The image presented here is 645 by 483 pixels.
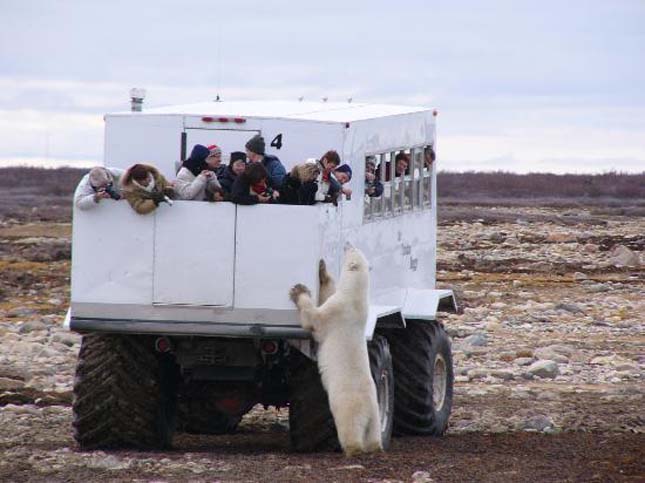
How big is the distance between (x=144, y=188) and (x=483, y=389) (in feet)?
24.7

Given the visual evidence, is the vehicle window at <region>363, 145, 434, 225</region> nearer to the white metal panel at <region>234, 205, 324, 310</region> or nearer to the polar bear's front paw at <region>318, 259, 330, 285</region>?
the polar bear's front paw at <region>318, 259, 330, 285</region>

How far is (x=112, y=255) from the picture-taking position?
44.1 feet

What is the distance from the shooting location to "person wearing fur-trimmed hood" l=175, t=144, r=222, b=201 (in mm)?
13547

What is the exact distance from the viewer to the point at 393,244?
15.7 metres

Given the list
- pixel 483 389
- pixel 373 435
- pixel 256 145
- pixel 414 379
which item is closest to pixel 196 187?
pixel 256 145

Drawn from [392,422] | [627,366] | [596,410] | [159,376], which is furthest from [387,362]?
[627,366]

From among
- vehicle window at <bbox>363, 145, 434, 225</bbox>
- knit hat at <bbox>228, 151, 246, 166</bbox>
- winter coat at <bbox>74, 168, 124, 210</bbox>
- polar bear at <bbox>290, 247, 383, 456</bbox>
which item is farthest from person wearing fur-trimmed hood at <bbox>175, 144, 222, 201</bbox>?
vehicle window at <bbox>363, 145, 434, 225</bbox>

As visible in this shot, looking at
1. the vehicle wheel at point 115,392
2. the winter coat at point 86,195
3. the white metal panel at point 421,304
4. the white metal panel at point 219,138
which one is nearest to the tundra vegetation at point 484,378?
the vehicle wheel at point 115,392

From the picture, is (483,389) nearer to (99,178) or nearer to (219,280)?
(219,280)

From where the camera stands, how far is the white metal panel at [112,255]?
528 inches

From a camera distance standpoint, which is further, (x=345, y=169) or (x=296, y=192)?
(x=345, y=169)

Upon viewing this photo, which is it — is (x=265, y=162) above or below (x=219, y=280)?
above

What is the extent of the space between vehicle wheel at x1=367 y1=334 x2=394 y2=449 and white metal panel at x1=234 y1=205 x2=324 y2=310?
1316 mm

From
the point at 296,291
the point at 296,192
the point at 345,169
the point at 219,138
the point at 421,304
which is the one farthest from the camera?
the point at 421,304
